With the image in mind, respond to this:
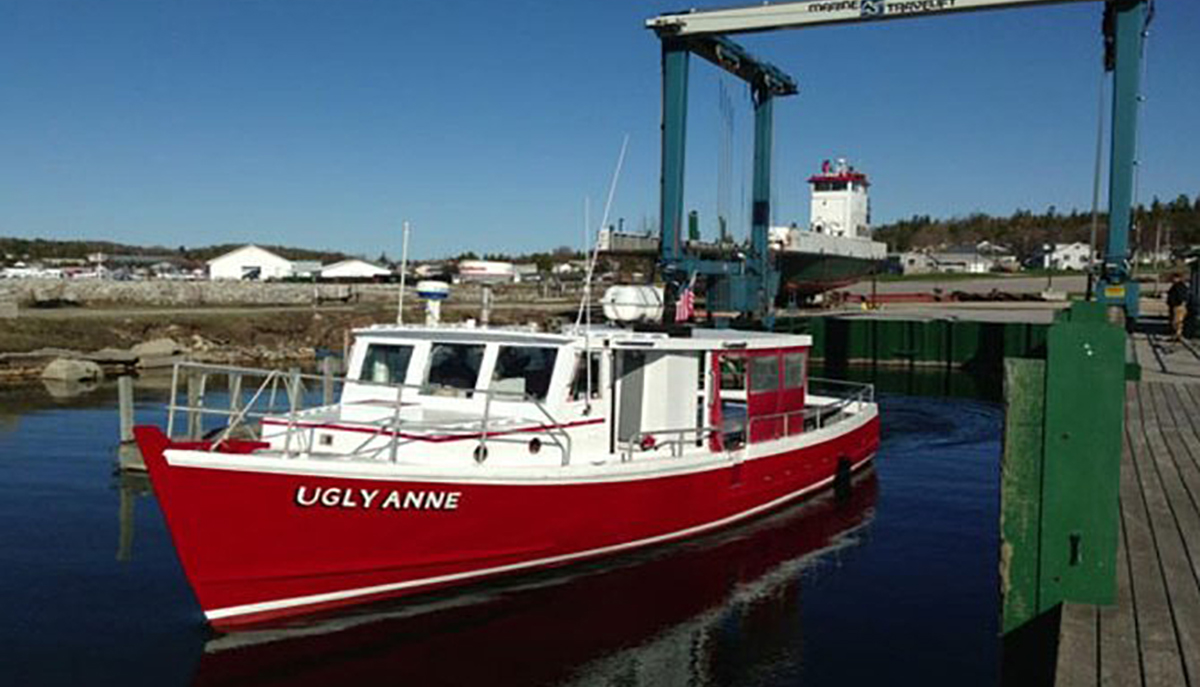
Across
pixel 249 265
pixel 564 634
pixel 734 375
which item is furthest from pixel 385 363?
pixel 249 265

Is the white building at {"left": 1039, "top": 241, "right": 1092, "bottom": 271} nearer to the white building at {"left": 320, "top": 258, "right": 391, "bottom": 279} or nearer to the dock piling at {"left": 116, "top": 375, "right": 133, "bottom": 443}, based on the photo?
the white building at {"left": 320, "top": 258, "right": 391, "bottom": 279}

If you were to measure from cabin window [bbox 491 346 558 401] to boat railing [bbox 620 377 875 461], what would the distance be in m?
1.37

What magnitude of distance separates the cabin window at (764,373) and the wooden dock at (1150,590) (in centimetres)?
523

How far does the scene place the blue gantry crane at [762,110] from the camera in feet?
83.7

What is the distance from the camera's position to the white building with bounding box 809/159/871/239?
5688 centimetres

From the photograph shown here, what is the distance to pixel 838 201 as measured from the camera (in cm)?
5709

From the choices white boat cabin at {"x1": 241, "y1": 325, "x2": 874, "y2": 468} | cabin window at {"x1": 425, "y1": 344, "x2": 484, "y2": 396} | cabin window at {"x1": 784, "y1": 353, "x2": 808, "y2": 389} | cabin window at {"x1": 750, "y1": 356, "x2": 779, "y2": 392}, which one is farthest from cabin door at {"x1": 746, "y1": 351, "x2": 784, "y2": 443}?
cabin window at {"x1": 425, "y1": 344, "x2": 484, "y2": 396}

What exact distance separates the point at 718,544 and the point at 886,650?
3841 millimetres

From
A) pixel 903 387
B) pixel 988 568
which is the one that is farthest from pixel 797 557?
pixel 903 387

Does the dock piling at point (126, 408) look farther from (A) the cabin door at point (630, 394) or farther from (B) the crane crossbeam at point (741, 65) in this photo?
(B) the crane crossbeam at point (741, 65)

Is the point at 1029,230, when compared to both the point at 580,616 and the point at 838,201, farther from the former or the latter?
the point at 580,616

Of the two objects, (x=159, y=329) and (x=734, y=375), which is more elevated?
(x=734, y=375)

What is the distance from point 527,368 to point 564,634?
11.3ft

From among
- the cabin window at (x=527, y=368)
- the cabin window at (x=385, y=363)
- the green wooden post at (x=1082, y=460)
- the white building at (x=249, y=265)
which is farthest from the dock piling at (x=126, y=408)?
the white building at (x=249, y=265)
